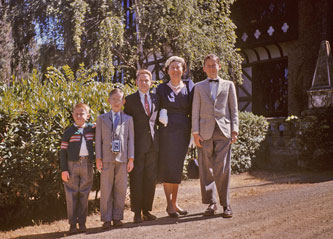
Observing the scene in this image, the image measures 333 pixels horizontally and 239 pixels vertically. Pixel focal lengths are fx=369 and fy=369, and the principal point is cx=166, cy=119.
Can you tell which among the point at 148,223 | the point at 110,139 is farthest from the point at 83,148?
the point at 148,223

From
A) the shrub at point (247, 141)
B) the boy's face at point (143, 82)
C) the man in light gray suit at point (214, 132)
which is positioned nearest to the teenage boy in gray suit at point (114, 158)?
the boy's face at point (143, 82)

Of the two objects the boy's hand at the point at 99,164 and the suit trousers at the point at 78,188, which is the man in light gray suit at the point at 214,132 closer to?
the boy's hand at the point at 99,164

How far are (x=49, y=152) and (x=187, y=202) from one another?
8.22 feet

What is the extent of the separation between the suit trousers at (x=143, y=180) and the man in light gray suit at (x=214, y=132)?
0.62 m

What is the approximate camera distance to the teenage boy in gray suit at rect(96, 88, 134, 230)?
4.58m

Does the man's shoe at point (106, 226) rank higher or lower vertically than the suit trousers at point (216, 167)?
lower

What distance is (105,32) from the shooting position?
10.8 meters

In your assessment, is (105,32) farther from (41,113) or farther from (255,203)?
(255,203)

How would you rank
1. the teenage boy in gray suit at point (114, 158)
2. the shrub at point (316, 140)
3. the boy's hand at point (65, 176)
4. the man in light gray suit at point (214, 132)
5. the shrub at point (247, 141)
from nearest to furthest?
1. the boy's hand at point (65, 176)
2. the teenage boy in gray suit at point (114, 158)
3. the man in light gray suit at point (214, 132)
4. the shrub at point (316, 140)
5. the shrub at point (247, 141)

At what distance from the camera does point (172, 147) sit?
190 inches

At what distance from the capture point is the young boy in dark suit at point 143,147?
4742 mm

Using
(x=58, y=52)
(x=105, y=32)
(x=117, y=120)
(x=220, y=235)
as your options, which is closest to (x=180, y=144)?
(x=117, y=120)

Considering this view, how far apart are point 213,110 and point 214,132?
281mm

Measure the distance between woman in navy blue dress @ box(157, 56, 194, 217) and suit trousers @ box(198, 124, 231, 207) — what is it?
1.00ft
